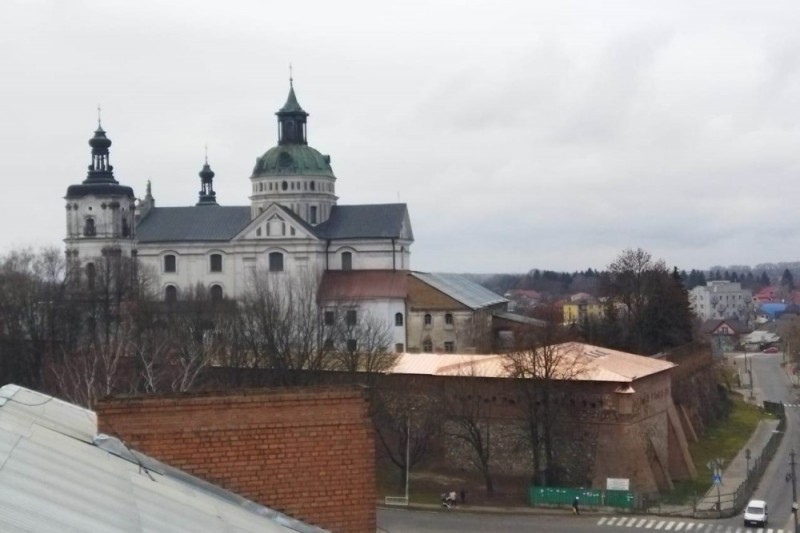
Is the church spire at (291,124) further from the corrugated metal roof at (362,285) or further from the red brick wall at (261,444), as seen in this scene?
the red brick wall at (261,444)

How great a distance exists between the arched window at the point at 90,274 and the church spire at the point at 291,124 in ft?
46.3

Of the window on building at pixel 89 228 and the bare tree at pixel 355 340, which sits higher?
the window on building at pixel 89 228

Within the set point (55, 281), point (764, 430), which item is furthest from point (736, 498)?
point (55, 281)

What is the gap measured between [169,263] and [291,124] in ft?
38.6

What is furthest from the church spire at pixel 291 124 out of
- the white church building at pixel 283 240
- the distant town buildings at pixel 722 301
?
the distant town buildings at pixel 722 301

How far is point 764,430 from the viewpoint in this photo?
2008 inches

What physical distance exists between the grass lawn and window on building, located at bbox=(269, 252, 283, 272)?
2696 cm

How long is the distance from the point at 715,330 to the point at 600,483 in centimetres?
9636

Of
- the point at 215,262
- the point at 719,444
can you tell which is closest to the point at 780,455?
the point at 719,444

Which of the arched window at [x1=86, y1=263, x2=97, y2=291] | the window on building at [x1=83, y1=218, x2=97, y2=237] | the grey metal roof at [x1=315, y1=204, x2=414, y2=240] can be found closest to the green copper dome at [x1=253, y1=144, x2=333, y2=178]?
the grey metal roof at [x1=315, y1=204, x2=414, y2=240]

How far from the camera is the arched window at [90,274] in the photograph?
6512 centimetres

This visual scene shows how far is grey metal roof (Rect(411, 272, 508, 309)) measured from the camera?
6380cm

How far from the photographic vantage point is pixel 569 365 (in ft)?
120

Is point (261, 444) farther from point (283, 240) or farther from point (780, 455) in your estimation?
point (283, 240)
